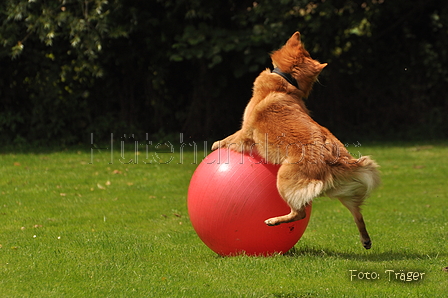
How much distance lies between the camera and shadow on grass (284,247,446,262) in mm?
5809

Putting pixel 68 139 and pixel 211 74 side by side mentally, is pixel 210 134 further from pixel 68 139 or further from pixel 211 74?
pixel 68 139

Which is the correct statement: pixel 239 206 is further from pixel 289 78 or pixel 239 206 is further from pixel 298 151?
pixel 289 78

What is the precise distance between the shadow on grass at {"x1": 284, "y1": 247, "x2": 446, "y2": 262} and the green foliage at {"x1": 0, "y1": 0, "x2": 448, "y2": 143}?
28.9ft

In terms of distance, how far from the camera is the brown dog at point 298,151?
5184 mm

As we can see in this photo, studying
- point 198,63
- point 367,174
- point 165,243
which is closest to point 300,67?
point 367,174

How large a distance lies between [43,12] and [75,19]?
75 cm

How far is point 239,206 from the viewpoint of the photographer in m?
5.39

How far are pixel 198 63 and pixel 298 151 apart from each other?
38.1 ft

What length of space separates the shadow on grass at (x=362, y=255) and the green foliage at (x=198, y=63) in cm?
882

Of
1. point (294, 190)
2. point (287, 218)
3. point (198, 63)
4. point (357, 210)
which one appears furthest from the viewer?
point (198, 63)

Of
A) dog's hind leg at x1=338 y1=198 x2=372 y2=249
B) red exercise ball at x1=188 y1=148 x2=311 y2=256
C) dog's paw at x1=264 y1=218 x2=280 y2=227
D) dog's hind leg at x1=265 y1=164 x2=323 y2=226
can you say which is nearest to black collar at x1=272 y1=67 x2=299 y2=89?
red exercise ball at x1=188 y1=148 x2=311 y2=256

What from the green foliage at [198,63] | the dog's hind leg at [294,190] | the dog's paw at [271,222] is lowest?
the dog's paw at [271,222]

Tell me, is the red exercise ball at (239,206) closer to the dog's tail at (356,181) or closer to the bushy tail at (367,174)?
the dog's tail at (356,181)

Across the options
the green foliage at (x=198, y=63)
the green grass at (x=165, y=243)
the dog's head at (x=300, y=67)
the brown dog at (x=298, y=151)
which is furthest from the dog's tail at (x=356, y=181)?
the green foliage at (x=198, y=63)
